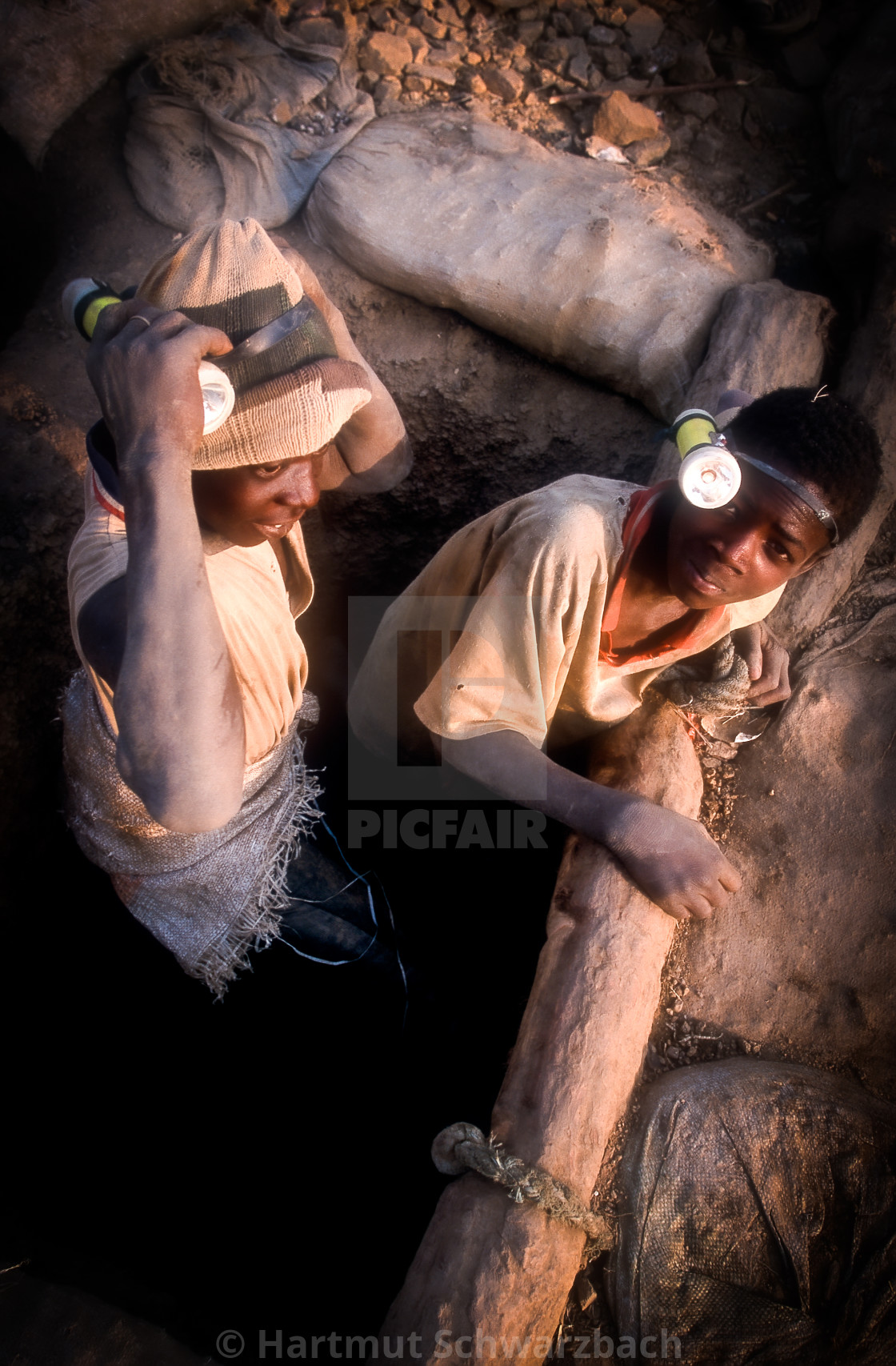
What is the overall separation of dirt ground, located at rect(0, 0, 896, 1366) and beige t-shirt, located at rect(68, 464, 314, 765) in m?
0.79

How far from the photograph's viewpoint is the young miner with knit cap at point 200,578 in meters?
1.09

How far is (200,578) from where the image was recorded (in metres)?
1.12

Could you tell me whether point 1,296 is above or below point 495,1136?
above

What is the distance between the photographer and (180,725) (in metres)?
1.13

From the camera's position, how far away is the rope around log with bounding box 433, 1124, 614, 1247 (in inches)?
52.7

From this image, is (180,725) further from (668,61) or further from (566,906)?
(668,61)

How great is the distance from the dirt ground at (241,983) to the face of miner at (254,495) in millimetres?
1067

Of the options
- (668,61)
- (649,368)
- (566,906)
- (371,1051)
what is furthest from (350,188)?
(371,1051)

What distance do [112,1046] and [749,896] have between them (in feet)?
6.56

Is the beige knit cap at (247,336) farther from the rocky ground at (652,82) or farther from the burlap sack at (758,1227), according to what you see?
the rocky ground at (652,82)

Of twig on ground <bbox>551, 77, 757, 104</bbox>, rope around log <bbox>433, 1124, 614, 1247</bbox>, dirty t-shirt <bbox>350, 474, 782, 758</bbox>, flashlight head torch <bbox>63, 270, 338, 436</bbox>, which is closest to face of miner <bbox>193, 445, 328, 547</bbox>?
flashlight head torch <bbox>63, 270, 338, 436</bbox>

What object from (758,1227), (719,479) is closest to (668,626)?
(719,479)

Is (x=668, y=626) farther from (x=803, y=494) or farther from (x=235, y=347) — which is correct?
(x=235, y=347)

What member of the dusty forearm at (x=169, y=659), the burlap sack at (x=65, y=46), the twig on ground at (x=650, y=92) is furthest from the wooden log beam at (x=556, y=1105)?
the burlap sack at (x=65, y=46)
